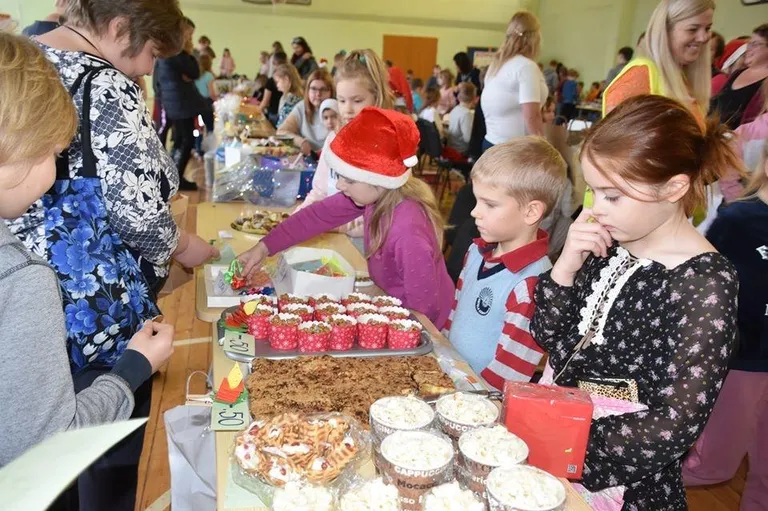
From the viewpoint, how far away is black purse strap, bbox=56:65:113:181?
4.93ft

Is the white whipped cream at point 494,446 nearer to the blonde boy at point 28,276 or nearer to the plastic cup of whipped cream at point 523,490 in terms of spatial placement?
the plastic cup of whipped cream at point 523,490

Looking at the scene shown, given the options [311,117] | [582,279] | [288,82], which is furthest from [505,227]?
[288,82]

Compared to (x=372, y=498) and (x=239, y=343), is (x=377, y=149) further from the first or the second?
(x=372, y=498)

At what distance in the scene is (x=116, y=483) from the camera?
1770 mm

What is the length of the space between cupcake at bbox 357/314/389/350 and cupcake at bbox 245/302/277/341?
0.26m

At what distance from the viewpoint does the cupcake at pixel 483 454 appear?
107 centimetres

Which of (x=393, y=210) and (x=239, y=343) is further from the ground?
(x=393, y=210)

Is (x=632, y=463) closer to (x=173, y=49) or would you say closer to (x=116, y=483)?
(x=116, y=483)

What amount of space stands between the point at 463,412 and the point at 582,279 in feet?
1.65

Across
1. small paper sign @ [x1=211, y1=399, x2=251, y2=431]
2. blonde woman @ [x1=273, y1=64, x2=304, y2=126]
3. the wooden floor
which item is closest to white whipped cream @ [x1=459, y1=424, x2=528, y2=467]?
small paper sign @ [x1=211, y1=399, x2=251, y2=431]

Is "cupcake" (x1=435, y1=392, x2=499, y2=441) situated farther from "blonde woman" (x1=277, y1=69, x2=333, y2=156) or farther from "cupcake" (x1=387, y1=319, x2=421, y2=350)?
"blonde woman" (x1=277, y1=69, x2=333, y2=156)

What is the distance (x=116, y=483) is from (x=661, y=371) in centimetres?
154

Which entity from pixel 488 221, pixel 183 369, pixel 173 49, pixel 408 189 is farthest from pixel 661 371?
pixel 183 369

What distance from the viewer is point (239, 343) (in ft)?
5.36
